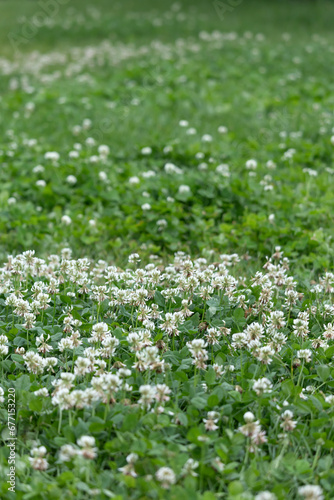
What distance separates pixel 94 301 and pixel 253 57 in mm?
8165

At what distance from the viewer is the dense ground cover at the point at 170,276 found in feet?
7.71

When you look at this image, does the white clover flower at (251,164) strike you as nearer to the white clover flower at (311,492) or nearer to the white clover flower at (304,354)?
the white clover flower at (304,354)

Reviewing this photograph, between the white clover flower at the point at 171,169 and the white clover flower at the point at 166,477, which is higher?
the white clover flower at the point at 166,477

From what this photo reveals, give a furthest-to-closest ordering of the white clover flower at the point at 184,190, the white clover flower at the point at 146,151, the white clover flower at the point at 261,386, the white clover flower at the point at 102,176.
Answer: the white clover flower at the point at 146,151, the white clover flower at the point at 102,176, the white clover flower at the point at 184,190, the white clover flower at the point at 261,386

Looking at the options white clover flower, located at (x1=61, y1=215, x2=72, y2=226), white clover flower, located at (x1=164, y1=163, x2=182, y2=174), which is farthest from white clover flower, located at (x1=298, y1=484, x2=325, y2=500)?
white clover flower, located at (x1=164, y1=163, x2=182, y2=174)

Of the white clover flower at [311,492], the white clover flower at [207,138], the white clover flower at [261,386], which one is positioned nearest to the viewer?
the white clover flower at [311,492]

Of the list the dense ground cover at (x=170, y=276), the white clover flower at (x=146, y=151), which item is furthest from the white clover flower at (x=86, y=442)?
the white clover flower at (x=146, y=151)

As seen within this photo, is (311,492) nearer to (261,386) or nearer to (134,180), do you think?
(261,386)

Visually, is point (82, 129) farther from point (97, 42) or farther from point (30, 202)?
point (97, 42)

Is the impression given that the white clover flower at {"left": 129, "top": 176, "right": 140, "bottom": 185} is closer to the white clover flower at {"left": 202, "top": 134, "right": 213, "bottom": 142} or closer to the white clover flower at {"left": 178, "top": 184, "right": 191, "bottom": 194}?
the white clover flower at {"left": 178, "top": 184, "right": 191, "bottom": 194}

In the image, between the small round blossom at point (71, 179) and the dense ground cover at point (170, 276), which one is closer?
the dense ground cover at point (170, 276)

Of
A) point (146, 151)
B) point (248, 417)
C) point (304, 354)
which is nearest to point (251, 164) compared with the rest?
point (146, 151)

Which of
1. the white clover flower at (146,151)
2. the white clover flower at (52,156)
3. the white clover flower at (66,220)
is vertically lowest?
the white clover flower at (66,220)

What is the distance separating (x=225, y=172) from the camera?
5.68 metres
